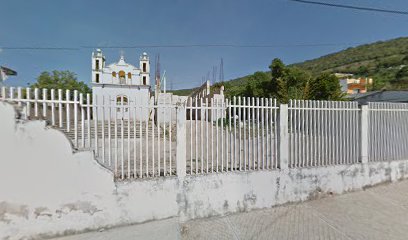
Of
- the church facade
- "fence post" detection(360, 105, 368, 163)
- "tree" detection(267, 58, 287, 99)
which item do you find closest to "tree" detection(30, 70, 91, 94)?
the church facade

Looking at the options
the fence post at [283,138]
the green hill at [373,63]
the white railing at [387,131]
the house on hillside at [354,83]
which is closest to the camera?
the fence post at [283,138]

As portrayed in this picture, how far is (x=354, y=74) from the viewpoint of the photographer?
50750 millimetres

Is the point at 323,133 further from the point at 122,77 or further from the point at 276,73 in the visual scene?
the point at 122,77

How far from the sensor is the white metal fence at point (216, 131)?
407cm

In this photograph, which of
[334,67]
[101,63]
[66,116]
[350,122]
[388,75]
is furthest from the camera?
[334,67]

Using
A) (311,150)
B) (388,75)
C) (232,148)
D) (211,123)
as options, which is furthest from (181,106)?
(388,75)

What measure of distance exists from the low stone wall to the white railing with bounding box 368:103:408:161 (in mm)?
3802

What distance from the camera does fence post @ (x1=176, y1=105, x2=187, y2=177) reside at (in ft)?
14.8

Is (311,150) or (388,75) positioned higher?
(388,75)

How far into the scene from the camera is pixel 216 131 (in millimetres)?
4891

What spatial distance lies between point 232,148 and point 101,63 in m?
23.1

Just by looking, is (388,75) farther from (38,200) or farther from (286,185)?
(38,200)

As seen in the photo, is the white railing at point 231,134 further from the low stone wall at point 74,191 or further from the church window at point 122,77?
the church window at point 122,77

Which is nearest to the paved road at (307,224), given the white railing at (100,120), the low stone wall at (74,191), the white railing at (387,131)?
the low stone wall at (74,191)
